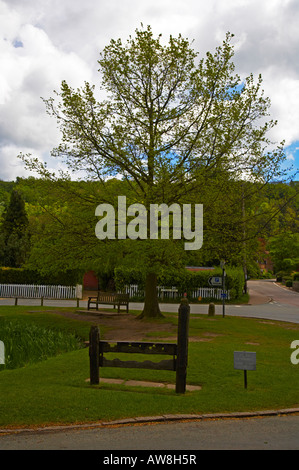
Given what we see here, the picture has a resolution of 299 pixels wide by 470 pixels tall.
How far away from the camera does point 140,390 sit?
320 inches

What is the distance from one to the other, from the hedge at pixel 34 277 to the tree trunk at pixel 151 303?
56.3 ft

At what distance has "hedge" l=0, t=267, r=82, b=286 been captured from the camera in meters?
36.1

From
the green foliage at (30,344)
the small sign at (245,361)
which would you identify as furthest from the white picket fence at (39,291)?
the small sign at (245,361)

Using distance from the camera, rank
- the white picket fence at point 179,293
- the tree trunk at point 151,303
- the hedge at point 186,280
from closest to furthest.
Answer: the tree trunk at point 151,303 < the white picket fence at point 179,293 < the hedge at point 186,280

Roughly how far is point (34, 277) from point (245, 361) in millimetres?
30635

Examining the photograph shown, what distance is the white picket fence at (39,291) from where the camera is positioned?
34750 mm

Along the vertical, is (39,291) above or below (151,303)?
below

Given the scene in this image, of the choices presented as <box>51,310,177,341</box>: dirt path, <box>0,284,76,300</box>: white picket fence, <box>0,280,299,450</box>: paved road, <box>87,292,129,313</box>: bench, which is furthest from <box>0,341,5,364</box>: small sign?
<box>0,284,76,300</box>: white picket fence

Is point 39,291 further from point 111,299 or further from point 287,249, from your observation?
point 287,249

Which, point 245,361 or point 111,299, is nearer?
point 245,361

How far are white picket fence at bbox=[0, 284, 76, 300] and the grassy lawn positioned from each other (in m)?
22.6

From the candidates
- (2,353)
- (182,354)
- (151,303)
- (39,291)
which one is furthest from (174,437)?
(39,291)

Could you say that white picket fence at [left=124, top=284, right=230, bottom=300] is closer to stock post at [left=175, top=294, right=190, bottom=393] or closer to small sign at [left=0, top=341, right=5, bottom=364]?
small sign at [left=0, top=341, right=5, bottom=364]

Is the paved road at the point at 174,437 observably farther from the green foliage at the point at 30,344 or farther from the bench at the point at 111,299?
the bench at the point at 111,299
